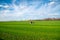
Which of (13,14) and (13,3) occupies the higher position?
(13,3)

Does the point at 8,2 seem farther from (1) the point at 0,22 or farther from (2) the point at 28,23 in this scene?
(2) the point at 28,23

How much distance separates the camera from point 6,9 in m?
2.54

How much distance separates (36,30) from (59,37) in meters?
0.50

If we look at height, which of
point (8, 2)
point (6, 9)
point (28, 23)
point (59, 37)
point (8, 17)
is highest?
point (8, 2)

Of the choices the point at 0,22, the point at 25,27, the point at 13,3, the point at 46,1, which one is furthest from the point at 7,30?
the point at 46,1

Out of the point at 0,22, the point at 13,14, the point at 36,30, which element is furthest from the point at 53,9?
the point at 0,22

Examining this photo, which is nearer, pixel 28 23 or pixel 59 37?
pixel 59 37

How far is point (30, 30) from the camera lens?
2.46 m

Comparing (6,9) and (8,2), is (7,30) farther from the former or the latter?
(8,2)

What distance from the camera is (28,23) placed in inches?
99.5

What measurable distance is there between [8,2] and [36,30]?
878 mm

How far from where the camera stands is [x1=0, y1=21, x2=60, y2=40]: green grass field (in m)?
2.38

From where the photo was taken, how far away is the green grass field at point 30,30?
238 centimetres

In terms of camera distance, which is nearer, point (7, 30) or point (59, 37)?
point (59, 37)
